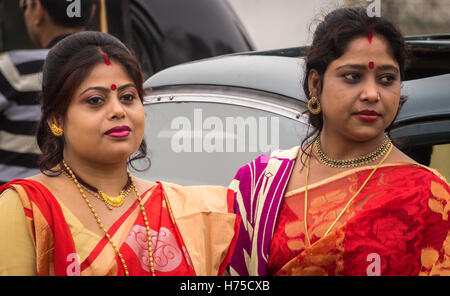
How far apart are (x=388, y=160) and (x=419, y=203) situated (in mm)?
200

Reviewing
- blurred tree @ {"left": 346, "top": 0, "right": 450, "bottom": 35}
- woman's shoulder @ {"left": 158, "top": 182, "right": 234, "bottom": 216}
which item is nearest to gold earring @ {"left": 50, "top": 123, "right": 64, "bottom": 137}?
woman's shoulder @ {"left": 158, "top": 182, "right": 234, "bottom": 216}

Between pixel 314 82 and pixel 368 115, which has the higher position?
pixel 314 82

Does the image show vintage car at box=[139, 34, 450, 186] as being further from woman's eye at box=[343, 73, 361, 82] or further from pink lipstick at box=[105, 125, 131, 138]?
pink lipstick at box=[105, 125, 131, 138]

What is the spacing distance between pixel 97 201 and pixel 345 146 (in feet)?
2.69

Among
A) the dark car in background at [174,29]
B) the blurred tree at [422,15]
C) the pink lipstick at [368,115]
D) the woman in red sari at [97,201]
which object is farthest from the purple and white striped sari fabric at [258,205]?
the blurred tree at [422,15]

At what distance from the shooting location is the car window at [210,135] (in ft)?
10.1

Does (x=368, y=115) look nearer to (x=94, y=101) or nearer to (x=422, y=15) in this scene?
(x=94, y=101)

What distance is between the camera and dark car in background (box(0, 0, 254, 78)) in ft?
19.2

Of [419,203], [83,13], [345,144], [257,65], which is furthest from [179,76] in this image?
[419,203]

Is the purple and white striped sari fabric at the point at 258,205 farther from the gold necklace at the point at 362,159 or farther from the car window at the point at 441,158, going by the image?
the car window at the point at 441,158

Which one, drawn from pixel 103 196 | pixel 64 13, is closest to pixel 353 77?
pixel 103 196

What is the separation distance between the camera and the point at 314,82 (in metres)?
2.66

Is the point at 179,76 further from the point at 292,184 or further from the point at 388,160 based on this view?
the point at 388,160

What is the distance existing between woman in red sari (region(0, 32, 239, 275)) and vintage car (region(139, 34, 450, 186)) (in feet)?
2.12
